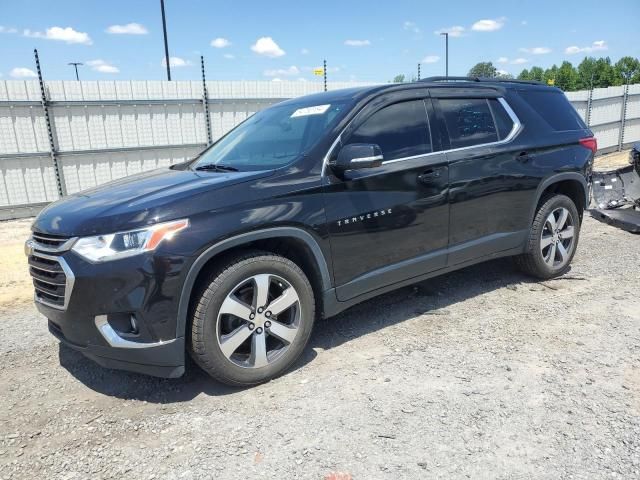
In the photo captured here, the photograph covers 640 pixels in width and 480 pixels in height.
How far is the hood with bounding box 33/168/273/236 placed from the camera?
9.00 ft

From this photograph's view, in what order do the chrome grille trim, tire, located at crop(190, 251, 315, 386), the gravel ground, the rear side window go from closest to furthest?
1. the gravel ground
2. the chrome grille trim
3. tire, located at crop(190, 251, 315, 386)
4. the rear side window

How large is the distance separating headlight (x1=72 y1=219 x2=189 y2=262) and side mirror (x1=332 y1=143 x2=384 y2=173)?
3.84ft

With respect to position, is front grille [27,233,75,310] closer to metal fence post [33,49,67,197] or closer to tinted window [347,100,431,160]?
tinted window [347,100,431,160]

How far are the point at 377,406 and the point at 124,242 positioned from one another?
173 cm

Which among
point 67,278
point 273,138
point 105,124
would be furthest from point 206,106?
point 67,278

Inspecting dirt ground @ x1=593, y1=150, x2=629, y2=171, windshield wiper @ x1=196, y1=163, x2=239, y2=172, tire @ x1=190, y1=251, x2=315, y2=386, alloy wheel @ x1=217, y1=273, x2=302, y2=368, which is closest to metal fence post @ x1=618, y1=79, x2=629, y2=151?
dirt ground @ x1=593, y1=150, x2=629, y2=171

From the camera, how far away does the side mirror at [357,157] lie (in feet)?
10.6

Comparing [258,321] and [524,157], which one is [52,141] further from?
[524,157]

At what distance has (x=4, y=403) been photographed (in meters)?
3.14

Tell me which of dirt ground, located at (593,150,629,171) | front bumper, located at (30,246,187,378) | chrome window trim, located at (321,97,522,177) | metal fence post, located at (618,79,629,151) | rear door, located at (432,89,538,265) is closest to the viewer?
front bumper, located at (30,246,187,378)

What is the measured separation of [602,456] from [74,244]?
→ 2964 mm

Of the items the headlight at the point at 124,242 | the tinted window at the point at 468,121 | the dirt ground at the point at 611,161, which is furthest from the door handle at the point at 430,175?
the dirt ground at the point at 611,161

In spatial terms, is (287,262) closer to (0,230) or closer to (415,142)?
(415,142)

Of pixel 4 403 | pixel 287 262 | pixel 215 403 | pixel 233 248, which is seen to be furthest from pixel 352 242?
pixel 4 403
